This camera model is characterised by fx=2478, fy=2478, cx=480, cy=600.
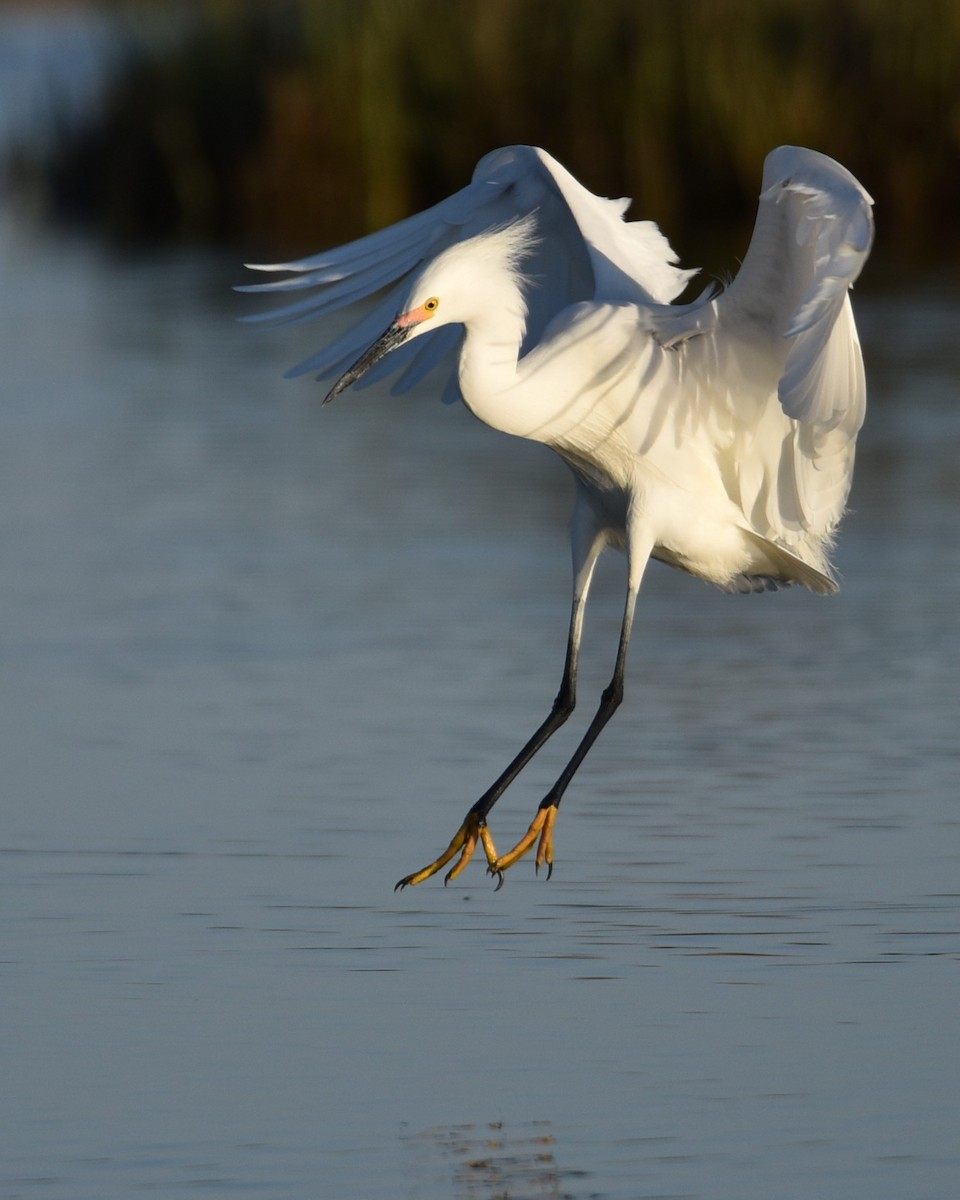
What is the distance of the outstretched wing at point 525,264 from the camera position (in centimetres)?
652

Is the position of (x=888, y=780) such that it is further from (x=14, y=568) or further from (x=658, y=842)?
(x=14, y=568)

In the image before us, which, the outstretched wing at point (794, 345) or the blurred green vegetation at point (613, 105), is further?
the blurred green vegetation at point (613, 105)

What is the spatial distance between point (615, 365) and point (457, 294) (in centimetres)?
54

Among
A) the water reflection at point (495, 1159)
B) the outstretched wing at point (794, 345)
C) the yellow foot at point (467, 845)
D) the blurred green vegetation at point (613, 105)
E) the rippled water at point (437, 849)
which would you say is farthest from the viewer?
the blurred green vegetation at point (613, 105)

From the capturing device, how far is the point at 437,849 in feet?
19.0

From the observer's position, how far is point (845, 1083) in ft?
14.2

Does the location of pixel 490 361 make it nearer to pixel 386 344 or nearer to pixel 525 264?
pixel 386 344

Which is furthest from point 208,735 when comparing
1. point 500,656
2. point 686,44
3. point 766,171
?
point 686,44

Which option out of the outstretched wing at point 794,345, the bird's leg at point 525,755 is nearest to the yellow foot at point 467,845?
the bird's leg at point 525,755

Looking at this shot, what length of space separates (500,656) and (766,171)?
8.20 ft

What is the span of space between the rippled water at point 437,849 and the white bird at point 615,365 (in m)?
0.38

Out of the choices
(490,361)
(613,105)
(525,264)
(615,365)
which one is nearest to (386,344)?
(490,361)

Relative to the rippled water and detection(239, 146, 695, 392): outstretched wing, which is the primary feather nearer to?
detection(239, 146, 695, 392): outstretched wing

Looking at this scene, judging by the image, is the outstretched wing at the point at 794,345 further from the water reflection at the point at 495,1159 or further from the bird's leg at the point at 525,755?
the water reflection at the point at 495,1159
